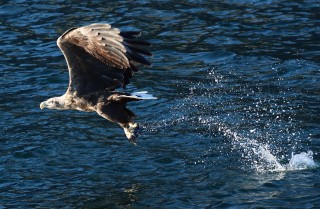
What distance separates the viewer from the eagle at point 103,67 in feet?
30.6

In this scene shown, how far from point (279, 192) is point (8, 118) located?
4645 mm

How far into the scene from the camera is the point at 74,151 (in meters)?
11.0

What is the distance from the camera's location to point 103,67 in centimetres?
991

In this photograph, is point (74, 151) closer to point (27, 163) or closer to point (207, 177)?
point (27, 163)

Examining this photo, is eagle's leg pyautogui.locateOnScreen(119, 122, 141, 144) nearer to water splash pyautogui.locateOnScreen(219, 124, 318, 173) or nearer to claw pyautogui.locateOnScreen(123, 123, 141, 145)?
claw pyautogui.locateOnScreen(123, 123, 141, 145)

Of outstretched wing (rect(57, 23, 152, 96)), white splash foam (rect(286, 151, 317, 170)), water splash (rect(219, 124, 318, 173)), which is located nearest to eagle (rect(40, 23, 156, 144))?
outstretched wing (rect(57, 23, 152, 96))

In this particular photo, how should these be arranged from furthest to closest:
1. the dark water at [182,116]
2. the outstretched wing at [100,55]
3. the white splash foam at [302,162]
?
the white splash foam at [302,162] < the dark water at [182,116] < the outstretched wing at [100,55]

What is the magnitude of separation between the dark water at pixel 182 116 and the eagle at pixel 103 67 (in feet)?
2.50

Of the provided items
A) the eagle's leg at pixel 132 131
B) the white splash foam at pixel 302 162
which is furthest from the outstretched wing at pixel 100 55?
the white splash foam at pixel 302 162

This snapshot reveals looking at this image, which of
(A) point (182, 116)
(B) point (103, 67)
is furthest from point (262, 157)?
(B) point (103, 67)

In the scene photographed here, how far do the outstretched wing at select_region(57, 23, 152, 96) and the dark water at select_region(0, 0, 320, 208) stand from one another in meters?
1.06

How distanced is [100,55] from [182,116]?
2.60 meters

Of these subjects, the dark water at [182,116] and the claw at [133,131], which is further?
the claw at [133,131]

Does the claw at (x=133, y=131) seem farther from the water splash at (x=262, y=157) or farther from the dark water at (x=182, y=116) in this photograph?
the water splash at (x=262, y=157)
